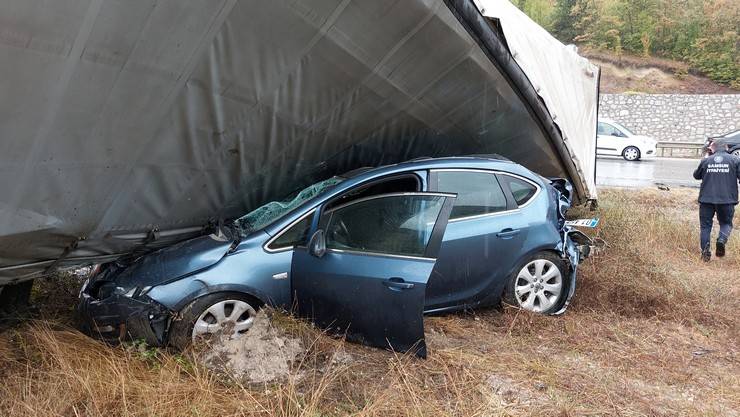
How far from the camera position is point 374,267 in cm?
372

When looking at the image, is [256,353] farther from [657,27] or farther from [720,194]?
[657,27]

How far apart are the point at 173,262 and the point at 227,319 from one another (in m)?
0.59

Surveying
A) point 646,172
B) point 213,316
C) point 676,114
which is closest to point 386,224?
point 213,316

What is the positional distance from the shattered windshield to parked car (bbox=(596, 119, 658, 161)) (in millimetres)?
17450

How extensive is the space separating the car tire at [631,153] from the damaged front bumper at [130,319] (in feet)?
65.0

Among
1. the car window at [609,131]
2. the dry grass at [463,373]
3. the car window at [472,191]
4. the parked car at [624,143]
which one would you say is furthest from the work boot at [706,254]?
the car window at [609,131]

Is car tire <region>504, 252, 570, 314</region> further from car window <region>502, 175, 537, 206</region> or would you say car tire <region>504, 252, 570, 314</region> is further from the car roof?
the car roof

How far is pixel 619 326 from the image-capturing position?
4480mm

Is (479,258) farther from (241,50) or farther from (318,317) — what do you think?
(241,50)

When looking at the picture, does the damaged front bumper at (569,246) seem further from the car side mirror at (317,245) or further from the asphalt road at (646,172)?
the asphalt road at (646,172)

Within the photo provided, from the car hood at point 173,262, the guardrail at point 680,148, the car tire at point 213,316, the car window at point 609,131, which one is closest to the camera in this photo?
the car tire at point 213,316

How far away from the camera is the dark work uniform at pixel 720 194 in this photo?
7.22 m

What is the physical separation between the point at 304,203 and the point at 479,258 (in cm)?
152

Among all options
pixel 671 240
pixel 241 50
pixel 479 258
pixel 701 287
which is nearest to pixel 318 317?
pixel 479 258
